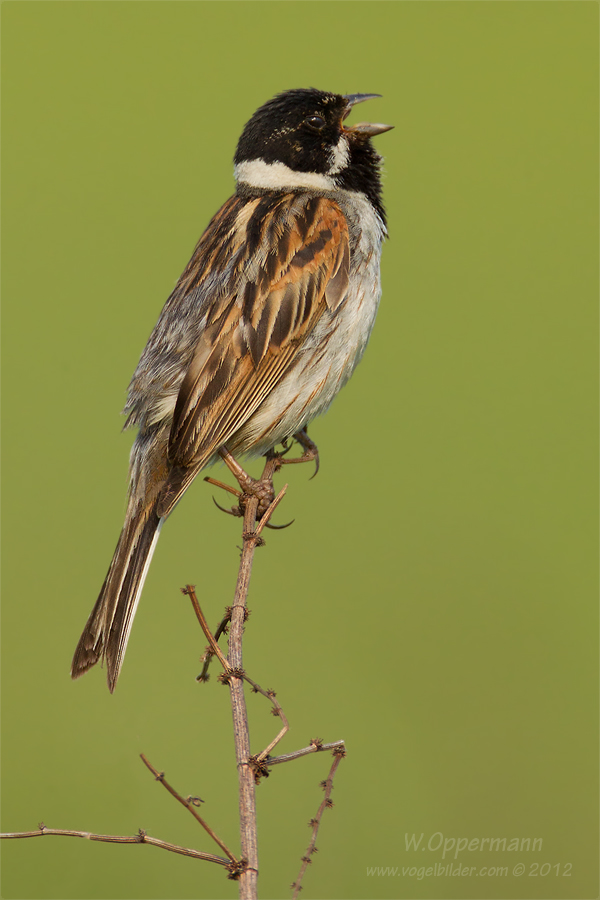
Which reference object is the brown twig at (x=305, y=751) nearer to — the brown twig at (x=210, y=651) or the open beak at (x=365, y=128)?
the brown twig at (x=210, y=651)

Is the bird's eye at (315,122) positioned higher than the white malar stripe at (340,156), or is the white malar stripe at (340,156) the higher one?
the bird's eye at (315,122)

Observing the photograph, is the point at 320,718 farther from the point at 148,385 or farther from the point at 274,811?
the point at 148,385

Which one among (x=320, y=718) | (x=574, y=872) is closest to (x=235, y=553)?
(x=320, y=718)

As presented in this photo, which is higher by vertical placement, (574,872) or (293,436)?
(293,436)

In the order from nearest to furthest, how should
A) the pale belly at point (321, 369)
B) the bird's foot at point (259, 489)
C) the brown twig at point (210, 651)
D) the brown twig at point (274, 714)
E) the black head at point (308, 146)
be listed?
the brown twig at point (274, 714) → the brown twig at point (210, 651) → the bird's foot at point (259, 489) → the pale belly at point (321, 369) → the black head at point (308, 146)

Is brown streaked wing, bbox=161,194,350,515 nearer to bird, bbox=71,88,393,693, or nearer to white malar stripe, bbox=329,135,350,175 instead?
bird, bbox=71,88,393,693

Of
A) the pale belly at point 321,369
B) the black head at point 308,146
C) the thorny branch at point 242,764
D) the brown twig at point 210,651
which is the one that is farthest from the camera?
the black head at point 308,146

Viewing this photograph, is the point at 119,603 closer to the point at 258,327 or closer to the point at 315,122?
the point at 258,327

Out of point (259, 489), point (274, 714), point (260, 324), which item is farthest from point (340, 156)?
point (274, 714)

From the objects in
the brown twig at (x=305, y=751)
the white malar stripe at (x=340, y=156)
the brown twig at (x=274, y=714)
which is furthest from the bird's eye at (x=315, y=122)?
the brown twig at (x=305, y=751)
